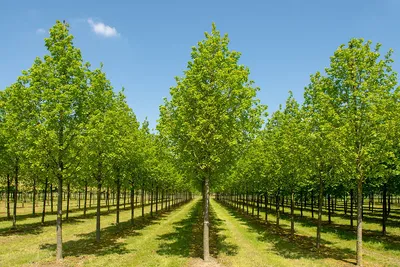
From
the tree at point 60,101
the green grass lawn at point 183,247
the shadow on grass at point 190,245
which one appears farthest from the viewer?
the shadow on grass at point 190,245

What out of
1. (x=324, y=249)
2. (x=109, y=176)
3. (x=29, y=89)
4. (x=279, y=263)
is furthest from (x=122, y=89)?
(x=324, y=249)

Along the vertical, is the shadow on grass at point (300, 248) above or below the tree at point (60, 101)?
below

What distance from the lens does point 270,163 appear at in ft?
101

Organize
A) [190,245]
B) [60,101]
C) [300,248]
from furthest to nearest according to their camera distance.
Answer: [190,245] < [300,248] < [60,101]

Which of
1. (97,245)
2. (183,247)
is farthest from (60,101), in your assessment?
(183,247)

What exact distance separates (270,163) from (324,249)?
9.91 metres

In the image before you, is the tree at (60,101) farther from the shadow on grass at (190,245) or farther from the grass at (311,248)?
the grass at (311,248)

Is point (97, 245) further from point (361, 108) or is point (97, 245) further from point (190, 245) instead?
point (361, 108)

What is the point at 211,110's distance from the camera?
61.2ft

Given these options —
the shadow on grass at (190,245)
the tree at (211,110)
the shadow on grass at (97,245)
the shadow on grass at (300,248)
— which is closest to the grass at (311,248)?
the shadow on grass at (300,248)

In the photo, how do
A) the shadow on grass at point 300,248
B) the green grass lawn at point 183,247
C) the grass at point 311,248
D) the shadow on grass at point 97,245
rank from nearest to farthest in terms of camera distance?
the green grass lawn at point 183,247 → the grass at point 311,248 → the shadow on grass at point 97,245 → the shadow on grass at point 300,248

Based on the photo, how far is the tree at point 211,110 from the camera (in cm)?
1866

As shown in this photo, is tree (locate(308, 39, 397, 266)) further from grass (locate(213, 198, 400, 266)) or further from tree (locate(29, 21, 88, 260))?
tree (locate(29, 21, 88, 260))

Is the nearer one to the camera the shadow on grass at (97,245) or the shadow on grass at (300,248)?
the shadow on grass at (97,245)
